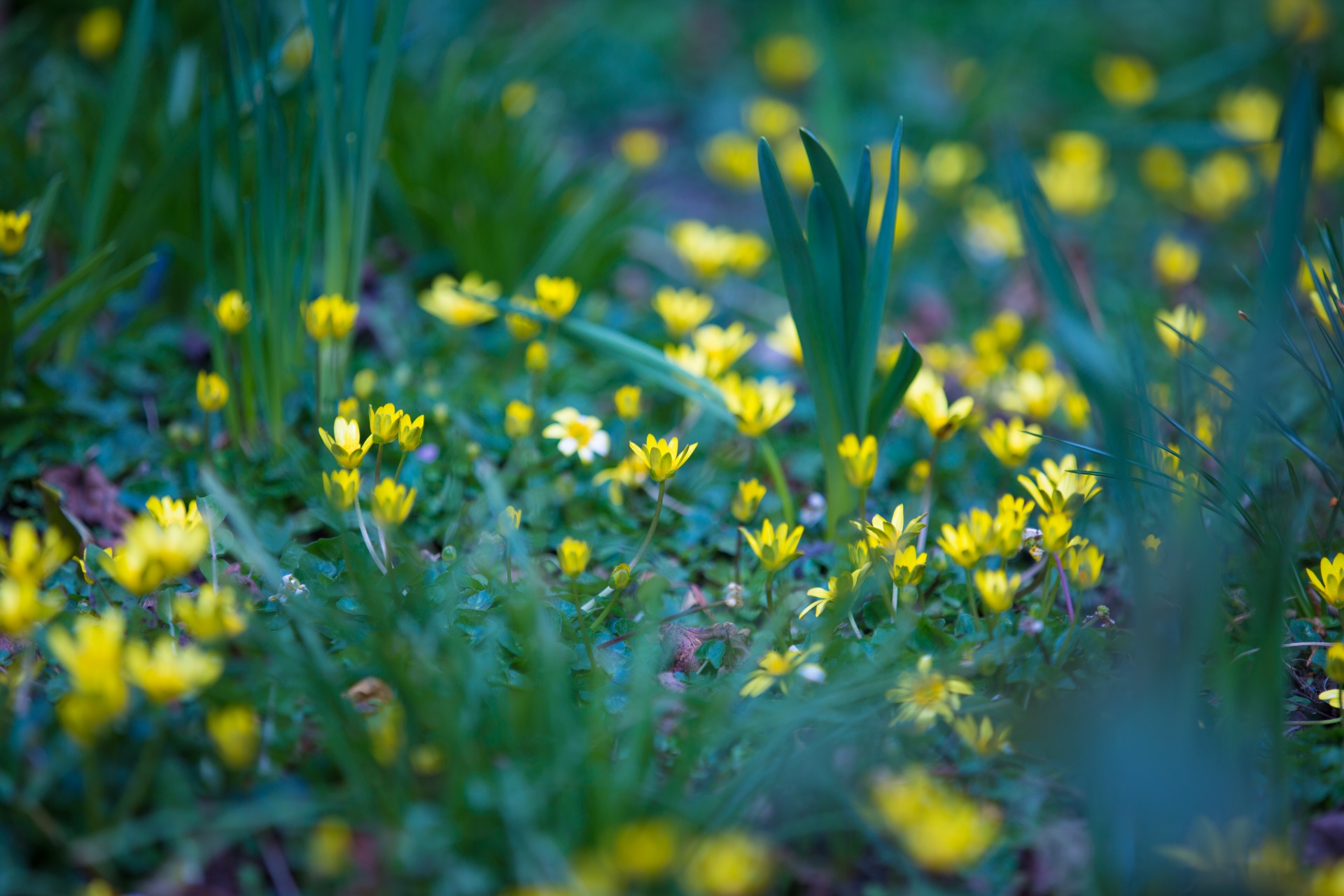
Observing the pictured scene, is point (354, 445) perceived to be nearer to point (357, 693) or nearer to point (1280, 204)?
point (357, 693)

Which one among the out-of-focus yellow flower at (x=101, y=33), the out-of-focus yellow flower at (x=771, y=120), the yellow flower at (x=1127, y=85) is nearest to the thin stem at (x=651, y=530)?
the out-of-focus yellow flower at (x=771, y=120)

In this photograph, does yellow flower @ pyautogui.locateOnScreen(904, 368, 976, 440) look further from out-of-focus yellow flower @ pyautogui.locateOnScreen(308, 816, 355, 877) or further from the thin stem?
out-of-focus yellow flower @ pyautogui.locateOnScreen(308, 816, 355, 877)

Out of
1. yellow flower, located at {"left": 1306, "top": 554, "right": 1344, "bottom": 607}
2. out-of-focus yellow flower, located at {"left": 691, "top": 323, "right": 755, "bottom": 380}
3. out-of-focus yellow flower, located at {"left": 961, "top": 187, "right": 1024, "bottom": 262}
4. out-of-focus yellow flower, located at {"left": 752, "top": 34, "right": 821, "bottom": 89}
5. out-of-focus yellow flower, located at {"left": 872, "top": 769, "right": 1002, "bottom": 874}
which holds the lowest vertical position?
out-of-focus yellow flower, located at {"left": 872, "top": 769, "right": 1002, "bottom": 874}

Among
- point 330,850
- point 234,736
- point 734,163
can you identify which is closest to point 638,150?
A: point 734,163

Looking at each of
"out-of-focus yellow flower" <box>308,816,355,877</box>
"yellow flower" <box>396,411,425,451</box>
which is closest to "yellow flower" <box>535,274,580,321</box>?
"yellow flower" <box>396,411,425,451</box>

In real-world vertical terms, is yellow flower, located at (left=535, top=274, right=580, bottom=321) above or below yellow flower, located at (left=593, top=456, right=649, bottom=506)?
above

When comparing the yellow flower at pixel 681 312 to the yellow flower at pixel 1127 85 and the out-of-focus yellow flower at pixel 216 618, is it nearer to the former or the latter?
the out-of-focus yellow flower at pixel 216 618
